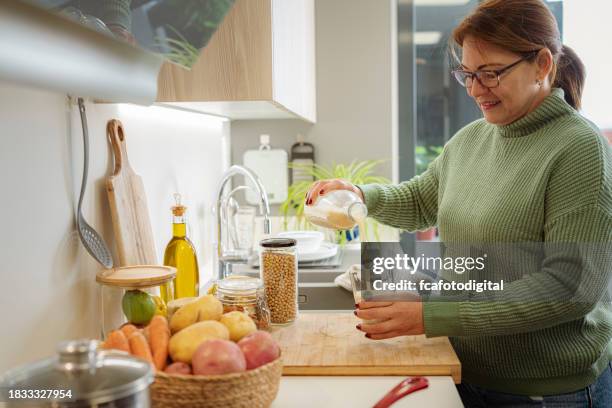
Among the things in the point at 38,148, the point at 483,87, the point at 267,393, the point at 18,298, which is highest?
the point at 483,87

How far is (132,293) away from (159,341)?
1.04 feet

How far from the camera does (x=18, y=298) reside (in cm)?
108

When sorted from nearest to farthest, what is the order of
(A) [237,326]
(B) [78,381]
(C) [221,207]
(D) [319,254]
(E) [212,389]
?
(B) [78,381]
(E) [212,389]
(A) [237,326]
(C) [221,207]
(D) [319,254]

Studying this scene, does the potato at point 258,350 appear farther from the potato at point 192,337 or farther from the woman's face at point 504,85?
the woman's face at point 504,85

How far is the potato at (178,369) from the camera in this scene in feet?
3.01

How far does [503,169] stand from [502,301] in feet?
1.12

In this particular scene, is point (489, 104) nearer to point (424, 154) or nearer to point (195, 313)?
point (195, 313)

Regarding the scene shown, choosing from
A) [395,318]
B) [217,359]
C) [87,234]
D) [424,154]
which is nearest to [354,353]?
[395,318]

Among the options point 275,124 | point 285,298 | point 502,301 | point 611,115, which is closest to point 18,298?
point 285,298

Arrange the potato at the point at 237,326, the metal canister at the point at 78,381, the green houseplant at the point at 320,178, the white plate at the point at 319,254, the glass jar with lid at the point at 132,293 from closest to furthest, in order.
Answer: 1. the metal canister at the point at 78,381
2. the potato at the point at 237,326
3. the glass jar with lid at the point at 132,293
4. the white plate at the point at 319,254
5. the green houseplant at the point at 320,178

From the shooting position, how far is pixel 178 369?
0.92 m

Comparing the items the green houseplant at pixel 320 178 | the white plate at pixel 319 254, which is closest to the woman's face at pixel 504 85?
the white plate at pixel 319 254

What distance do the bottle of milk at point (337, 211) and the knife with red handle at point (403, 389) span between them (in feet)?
1.67

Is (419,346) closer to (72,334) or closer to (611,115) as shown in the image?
(72,334)
